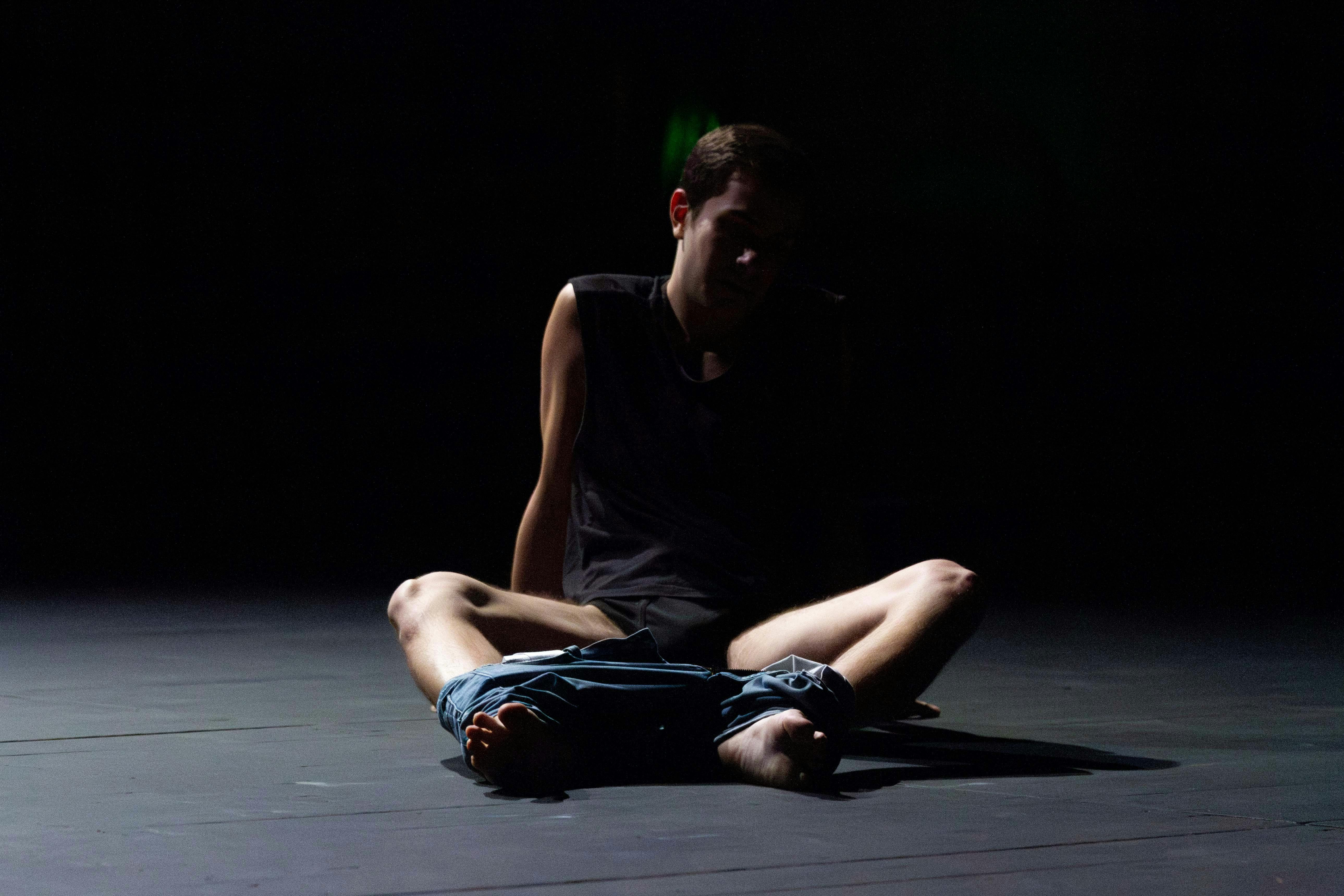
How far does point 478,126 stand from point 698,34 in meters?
1.59

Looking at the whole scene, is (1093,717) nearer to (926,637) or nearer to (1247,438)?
(926,637)

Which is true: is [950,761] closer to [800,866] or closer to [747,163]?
[800,866]

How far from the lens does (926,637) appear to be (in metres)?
3.14

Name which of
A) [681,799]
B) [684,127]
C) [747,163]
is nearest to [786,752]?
[681,799]

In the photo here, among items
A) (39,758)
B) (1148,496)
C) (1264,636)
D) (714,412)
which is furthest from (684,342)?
(1148,496)

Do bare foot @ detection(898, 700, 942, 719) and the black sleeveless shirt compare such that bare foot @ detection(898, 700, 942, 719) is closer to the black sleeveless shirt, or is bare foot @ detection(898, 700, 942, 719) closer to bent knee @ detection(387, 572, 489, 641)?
the black sleeveless shirt

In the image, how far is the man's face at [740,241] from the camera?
3367 mm

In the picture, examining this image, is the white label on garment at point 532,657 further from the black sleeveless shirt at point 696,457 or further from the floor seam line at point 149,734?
the floor seam line at point 149,734

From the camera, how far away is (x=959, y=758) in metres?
3.17

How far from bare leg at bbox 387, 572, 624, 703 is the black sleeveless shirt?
0.11m

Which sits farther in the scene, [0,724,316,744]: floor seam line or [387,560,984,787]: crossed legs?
[0,724,316,744]: floor seam line

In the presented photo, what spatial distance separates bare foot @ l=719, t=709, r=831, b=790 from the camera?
109 inches

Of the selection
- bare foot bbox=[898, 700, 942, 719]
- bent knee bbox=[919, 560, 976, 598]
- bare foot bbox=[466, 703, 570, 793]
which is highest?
bent knee bbox=[919, 560, 976, 598]

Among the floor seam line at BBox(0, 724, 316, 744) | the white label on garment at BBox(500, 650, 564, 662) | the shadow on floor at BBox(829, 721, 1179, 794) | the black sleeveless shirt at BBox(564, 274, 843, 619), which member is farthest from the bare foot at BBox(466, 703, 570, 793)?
the floor seam line at BBox(0, 724, 316, 744)
